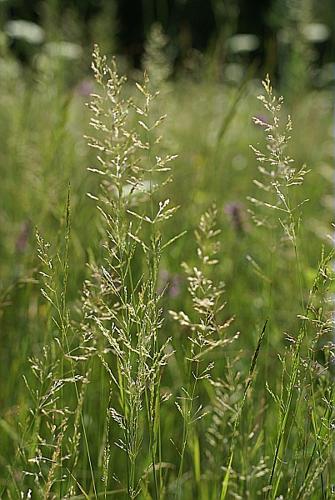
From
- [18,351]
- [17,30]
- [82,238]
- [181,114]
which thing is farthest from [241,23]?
[18,351]

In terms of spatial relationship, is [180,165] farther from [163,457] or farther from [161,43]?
[163,457]

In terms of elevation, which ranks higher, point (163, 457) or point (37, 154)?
point (37, 154)

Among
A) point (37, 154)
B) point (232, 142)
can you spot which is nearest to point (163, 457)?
point (37, 154)

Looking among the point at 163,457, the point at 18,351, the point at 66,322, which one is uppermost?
the point at 66,322

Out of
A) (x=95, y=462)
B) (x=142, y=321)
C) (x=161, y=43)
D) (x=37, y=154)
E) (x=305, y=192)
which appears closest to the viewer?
(x=142, y=321)

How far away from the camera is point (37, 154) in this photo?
70.6 inches

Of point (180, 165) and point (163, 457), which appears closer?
point (163, 457)

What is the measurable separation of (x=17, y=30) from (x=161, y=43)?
0.87 m

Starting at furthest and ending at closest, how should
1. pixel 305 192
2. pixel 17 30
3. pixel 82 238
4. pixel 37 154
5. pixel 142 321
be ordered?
pixel 305 192 < pixel 17 30 < pixel 37 154 < pixel 82 238 < pixel 142 321

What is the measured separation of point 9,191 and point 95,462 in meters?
0.96

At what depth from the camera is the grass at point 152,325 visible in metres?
0.66

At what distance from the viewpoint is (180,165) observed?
2.45m

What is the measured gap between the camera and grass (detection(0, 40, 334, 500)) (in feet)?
2.17

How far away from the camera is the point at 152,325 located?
0.63 meters
